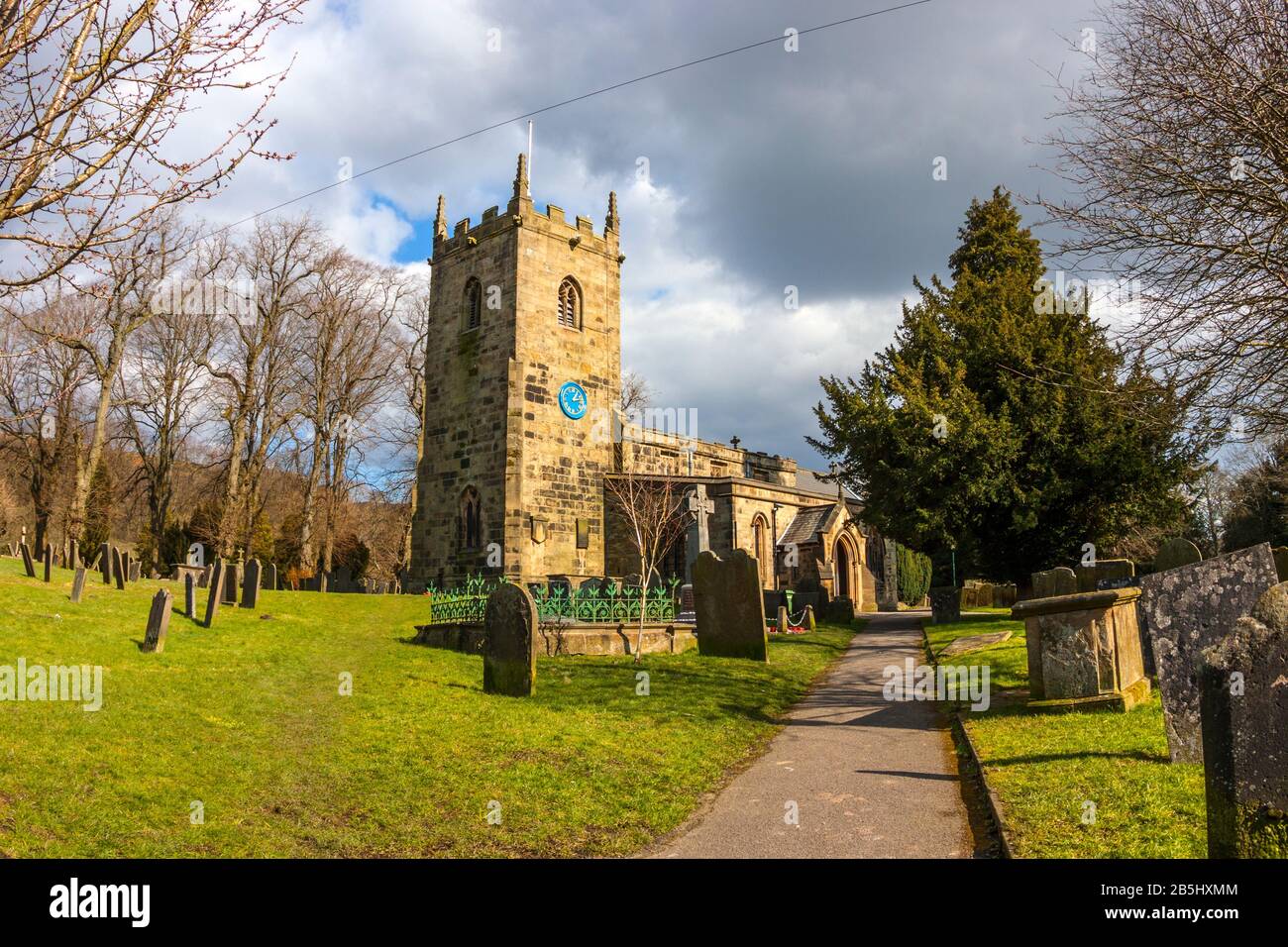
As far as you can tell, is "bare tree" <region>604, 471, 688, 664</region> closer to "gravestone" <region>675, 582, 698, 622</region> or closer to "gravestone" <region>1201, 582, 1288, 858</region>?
"gravestone" <region>675, 582, 698, 622</region>

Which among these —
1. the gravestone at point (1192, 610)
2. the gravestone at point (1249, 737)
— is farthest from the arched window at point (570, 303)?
the gravestone at point (1249, 737)

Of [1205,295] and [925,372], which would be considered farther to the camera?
[925,372]

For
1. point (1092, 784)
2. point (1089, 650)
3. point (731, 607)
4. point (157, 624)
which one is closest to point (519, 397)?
point (731, 607)

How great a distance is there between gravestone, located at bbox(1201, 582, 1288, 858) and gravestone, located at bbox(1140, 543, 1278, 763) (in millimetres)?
3923

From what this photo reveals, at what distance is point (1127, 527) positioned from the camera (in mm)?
23562

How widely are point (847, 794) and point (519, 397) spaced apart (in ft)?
65.8

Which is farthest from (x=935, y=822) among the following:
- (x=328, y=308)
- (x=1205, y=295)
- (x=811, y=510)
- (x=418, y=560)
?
(x=328, y=308)

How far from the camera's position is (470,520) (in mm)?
26391

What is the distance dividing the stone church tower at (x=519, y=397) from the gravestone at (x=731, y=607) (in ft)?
33.1

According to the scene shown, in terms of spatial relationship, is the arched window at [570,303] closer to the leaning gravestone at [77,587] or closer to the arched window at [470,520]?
the arched window at [470,520]

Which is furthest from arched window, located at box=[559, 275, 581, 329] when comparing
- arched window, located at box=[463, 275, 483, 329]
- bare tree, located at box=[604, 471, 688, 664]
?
bare tree, located at box=[604, 471, 688, 664]

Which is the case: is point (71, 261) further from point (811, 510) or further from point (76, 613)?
point (811, 510)

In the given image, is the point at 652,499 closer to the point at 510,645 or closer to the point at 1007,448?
the point at 1007,448
